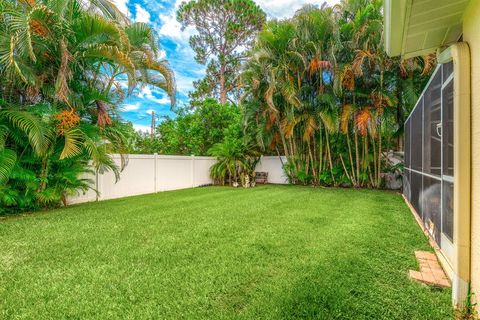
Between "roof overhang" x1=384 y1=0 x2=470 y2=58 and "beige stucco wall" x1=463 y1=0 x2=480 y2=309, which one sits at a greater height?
"roof overhang" x1=384 y1=0 x2=470 y2=58

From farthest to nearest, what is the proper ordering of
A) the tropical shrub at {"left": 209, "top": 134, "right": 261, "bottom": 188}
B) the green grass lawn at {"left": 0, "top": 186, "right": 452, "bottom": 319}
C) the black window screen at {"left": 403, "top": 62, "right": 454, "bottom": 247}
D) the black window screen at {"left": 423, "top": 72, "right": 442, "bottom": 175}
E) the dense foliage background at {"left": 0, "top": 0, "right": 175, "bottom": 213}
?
the tropical shrub at {"left": 209, "top": 134, "right": 261, "bottom": 188}, the dense foliage background at {"left": 0, "top": 0, "right": 175, "bottom": 213}, the black window screen at {"left": 423, "top": 72, "right": 442, "bottom": 175}, the black window screen at {"left": 403, "top": 62, "right": 454, "bottom": 247}, the green grass lawn at {"left": 0, "top": 186, "right": 452, "bottom": 319}

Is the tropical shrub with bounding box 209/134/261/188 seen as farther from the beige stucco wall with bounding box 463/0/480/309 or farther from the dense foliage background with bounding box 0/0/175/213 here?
the beige stucco wall with bounding box 463/0/480/309

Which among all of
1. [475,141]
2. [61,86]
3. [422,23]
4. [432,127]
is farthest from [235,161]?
[475,141]

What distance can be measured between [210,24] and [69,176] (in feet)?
42.9

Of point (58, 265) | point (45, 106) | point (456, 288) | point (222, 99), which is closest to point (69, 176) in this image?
point (45, 106)

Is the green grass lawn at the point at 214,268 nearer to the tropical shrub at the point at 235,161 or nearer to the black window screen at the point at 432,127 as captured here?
the black window screen at the point at 432,127

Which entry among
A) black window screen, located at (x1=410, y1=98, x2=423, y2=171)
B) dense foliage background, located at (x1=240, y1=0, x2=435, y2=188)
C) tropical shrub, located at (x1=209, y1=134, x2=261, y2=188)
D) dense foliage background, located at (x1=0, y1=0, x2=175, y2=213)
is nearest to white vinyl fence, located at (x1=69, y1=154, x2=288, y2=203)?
tropical shrub, located at (x1=209, y1=134, x2=261, y2=188)

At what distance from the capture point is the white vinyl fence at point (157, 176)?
723 cm

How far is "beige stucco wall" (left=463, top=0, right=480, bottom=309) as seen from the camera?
69.9 inches

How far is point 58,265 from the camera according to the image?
8.80 feet

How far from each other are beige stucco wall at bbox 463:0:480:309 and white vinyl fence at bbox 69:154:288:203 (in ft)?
23.8

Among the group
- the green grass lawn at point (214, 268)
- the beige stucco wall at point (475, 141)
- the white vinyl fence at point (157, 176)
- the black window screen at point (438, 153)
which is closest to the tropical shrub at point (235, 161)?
the white vinyl fence at point (157, 176)

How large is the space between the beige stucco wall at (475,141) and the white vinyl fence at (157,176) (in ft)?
23.8

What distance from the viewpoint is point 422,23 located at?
2.26m
